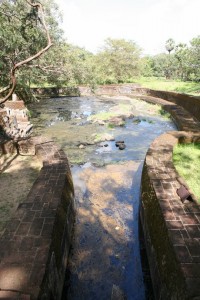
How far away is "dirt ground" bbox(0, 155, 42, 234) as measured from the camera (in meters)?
5.10

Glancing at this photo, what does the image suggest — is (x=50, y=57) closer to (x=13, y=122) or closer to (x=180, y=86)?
(x=13, y=122)

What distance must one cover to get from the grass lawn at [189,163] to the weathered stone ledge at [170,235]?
402mm

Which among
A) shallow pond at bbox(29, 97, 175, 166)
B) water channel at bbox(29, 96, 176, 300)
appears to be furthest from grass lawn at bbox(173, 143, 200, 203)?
shallow pond at bbox(29, 97, 175, 166)

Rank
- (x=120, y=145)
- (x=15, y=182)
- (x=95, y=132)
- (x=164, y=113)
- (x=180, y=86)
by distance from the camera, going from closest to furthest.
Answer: (x=15, y=182) < (x=120, y=145) < (x=95, y=132) < (x=164, y=113) < (x=180, y=86)

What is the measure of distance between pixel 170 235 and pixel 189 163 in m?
3.45

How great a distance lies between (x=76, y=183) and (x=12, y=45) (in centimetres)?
631

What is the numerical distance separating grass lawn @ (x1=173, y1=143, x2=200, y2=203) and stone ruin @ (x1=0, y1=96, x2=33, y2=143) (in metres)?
5.78

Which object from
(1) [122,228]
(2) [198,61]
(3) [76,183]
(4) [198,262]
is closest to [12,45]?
(3) [76,183]

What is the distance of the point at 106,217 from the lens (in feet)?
18.8

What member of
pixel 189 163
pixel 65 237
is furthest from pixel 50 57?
pixel 65 237

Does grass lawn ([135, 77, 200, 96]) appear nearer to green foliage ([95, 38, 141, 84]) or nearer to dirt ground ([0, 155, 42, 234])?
green foliage ([95, 38, 141, 84])

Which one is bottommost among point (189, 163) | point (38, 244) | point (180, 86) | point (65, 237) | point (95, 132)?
point (95, 132)

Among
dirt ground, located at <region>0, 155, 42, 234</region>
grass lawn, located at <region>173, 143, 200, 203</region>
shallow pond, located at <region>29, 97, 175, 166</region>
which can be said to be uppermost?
grass lawn, located at <region>173, 143, 200, 203</region>

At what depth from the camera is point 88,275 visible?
4211 mm
